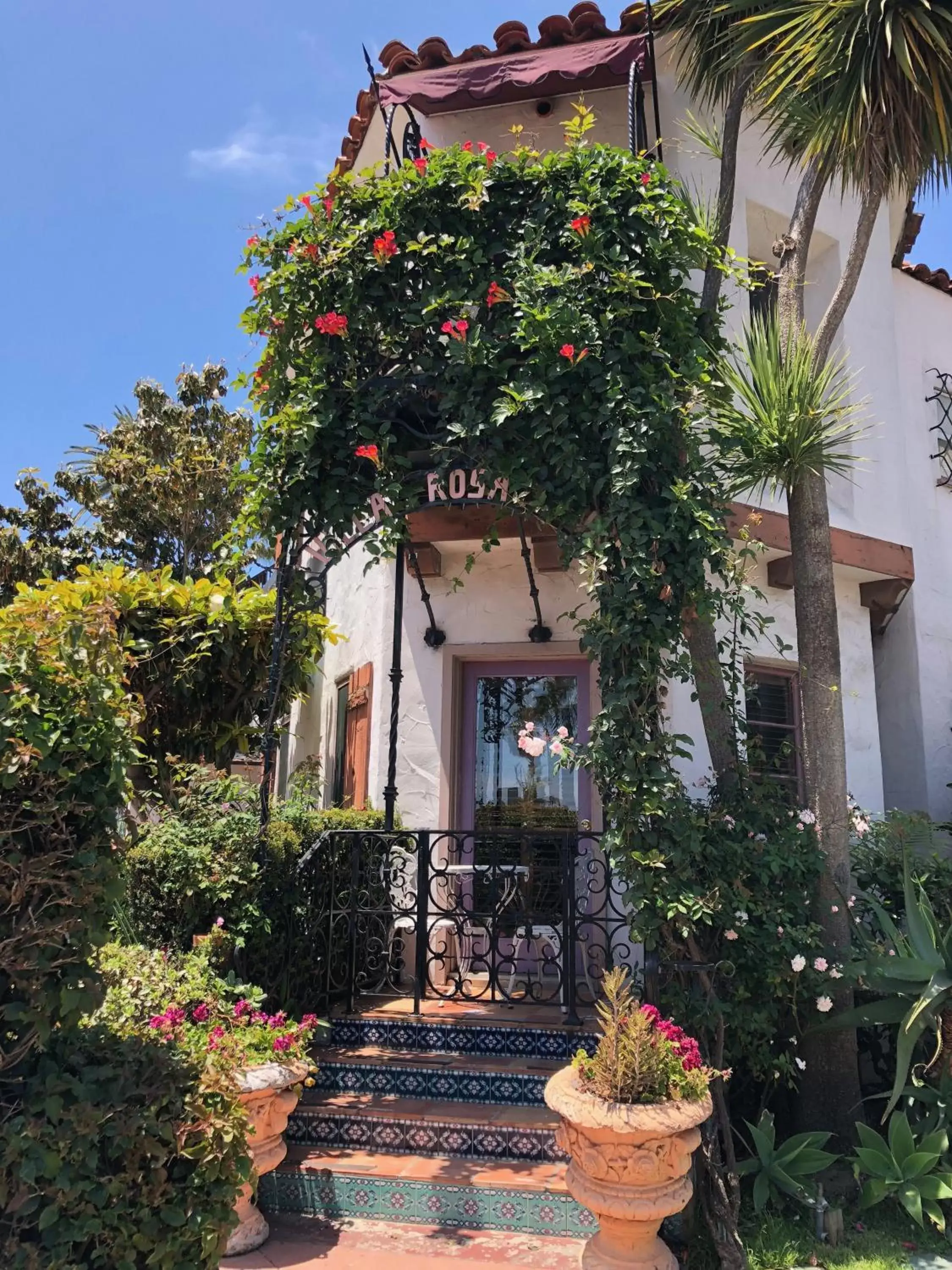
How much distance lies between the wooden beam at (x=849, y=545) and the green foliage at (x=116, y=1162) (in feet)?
16.4

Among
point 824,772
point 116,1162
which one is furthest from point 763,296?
point 116,1162

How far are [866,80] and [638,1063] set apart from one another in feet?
16.5

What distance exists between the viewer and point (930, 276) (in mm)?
9016

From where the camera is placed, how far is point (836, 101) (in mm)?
4789

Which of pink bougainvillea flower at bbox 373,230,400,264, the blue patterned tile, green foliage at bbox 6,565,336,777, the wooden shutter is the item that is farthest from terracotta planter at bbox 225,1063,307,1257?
pink bougainvillea flower at bbox 373,230,400,264

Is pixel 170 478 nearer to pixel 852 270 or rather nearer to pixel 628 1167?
pixel 852 270

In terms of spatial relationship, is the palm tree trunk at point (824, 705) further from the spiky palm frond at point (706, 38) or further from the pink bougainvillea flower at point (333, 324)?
the pink bougainvillea flower at point (333, 324)

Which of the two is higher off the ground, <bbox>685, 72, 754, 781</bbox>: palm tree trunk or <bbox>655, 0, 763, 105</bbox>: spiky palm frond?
<bbox>655, 0, 763, 105</bbox>: spiky palm frond

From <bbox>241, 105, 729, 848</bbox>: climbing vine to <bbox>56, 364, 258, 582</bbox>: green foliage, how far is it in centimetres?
904

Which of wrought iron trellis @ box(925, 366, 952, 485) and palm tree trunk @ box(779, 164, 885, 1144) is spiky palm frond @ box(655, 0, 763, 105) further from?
wrought iron trellis @ box(925, 366, 952, 485)

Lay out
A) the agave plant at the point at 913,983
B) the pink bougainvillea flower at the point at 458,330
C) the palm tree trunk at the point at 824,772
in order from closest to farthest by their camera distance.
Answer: the agave plant at the point at 913,983, the palm tree trunk at the point at 824,772, the pink bougainvillea flower at the point at 458,330

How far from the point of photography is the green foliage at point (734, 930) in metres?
4.08

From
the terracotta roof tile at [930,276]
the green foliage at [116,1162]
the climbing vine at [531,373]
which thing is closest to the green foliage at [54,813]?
the green foliage at [116,1162]

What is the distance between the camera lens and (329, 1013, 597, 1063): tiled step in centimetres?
501
